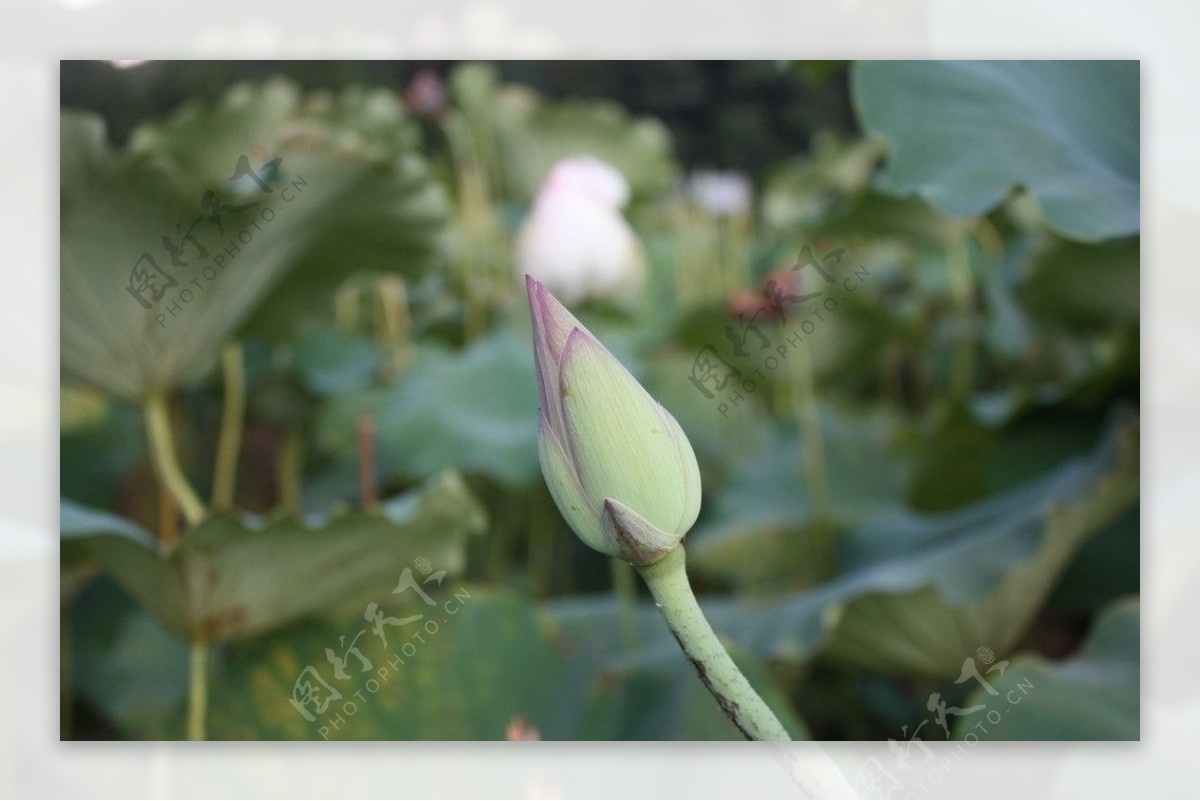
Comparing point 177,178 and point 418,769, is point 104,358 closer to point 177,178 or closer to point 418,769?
point 177,178

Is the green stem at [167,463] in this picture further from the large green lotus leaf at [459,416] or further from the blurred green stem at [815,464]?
the blurred green stem at [815,464]

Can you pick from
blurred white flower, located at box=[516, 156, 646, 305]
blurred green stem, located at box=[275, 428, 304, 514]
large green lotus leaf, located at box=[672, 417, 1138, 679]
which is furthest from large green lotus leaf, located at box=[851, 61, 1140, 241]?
blurred green stem, located at box=[275, 428, 304, 514]

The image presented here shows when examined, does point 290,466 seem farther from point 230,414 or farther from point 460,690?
point 460,690

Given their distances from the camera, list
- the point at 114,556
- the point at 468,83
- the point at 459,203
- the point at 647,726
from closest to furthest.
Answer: the point at 114,556, the point at 647,726, the point at 468,83, the point at 459,203

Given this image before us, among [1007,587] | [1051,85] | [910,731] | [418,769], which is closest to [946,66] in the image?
[1051,85]

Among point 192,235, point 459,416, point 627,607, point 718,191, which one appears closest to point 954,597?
point 627,607

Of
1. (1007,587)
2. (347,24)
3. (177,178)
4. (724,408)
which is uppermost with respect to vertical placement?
(347,24)

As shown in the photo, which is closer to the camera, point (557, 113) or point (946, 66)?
point (946, 66)
